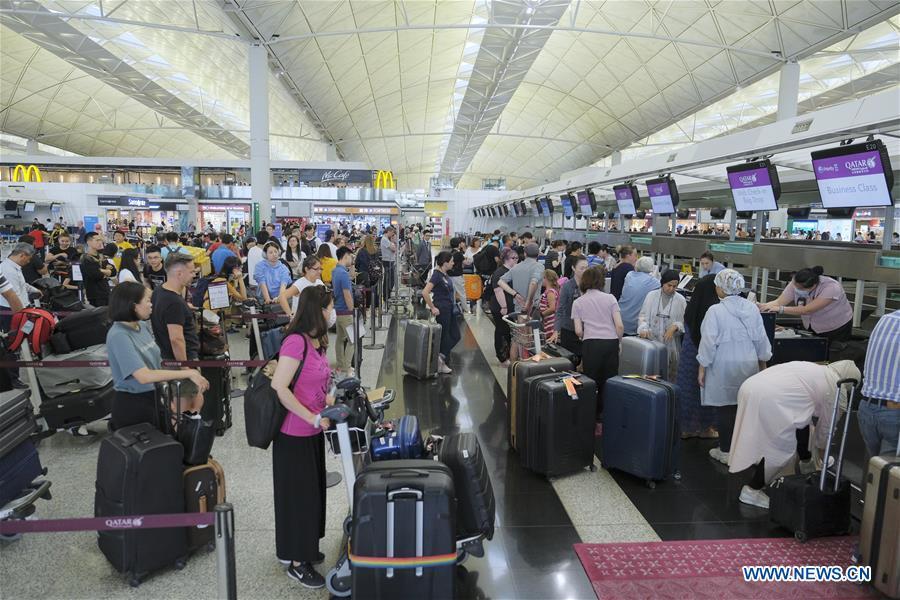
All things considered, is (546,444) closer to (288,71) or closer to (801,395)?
(801,395)

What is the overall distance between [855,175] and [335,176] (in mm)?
29000

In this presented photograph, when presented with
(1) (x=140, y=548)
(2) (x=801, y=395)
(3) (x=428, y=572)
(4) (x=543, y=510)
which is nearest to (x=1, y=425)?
(1) (x=140, y=548)

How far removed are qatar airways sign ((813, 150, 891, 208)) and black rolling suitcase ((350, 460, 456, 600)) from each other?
5.17m

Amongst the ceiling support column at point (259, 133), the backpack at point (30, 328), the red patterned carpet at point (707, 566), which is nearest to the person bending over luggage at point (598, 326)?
the red patterned carpet at point (707, 566)

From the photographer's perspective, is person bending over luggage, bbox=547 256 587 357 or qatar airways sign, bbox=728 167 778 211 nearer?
person bending over luggage, bbox=547 256 587 357

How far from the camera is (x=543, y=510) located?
155 inches

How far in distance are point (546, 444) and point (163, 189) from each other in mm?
33596

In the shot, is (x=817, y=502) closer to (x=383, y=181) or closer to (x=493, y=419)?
(x=493, y=419)

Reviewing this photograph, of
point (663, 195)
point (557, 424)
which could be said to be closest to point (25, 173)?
point (663, 195)

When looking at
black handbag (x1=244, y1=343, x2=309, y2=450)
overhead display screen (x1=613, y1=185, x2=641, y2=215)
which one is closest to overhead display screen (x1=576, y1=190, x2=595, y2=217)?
overhead display screen (x1=613, y1=185, x2=641, y2=215)

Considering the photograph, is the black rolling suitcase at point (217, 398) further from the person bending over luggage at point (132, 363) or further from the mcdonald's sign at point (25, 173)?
the mcdonald's sign at point (25, 173)

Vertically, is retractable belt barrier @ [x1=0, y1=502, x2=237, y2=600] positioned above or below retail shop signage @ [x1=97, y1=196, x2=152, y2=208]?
below

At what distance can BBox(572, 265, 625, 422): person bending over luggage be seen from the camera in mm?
5164

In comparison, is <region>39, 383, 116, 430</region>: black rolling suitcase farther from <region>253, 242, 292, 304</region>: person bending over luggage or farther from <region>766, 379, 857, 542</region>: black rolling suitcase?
<region>766, 379, 857, 542</region>: black rolling suitcase
